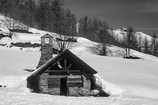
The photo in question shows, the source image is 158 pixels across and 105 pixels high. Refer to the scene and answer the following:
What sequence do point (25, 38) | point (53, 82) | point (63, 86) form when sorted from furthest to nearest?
point (25, 38) → point (63, 86) → point (53, 82)

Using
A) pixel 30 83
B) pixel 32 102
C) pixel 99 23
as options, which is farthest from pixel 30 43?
pixel 99 23

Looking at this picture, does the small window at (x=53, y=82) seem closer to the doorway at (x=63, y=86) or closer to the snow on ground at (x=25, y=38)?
the doorway at (x=63, y=86)

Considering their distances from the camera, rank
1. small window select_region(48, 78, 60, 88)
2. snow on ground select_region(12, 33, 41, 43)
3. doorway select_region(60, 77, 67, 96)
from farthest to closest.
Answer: snow on ground select_region(12, 33, 41, 43) < doorway select_region(60, 77, 67, 96) < small window select_region(48, 78, 60, 88)

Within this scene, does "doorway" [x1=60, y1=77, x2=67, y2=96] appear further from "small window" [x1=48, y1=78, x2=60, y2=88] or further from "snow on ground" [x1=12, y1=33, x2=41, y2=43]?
"snow on ground" [x1=12, y1=33, x2=41, y2=43]

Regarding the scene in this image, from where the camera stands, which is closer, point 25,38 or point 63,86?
point 63,86

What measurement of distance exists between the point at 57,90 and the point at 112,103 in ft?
27.7

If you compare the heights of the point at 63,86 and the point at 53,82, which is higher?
the point at 53,82

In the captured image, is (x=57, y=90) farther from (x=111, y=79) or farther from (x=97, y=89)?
(x=111, y=79)

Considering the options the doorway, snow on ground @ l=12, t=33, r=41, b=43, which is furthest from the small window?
snow on ground @ l=12, t=33, r=41, b=43

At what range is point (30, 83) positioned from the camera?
2077cm

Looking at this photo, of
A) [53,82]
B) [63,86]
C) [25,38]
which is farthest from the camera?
[25,38]

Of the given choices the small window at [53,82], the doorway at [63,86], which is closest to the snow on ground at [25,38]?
the doorway at [63,86]

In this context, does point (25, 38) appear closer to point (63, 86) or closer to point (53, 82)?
point (63, 86)

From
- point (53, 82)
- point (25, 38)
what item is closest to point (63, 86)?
point (53, 82)
